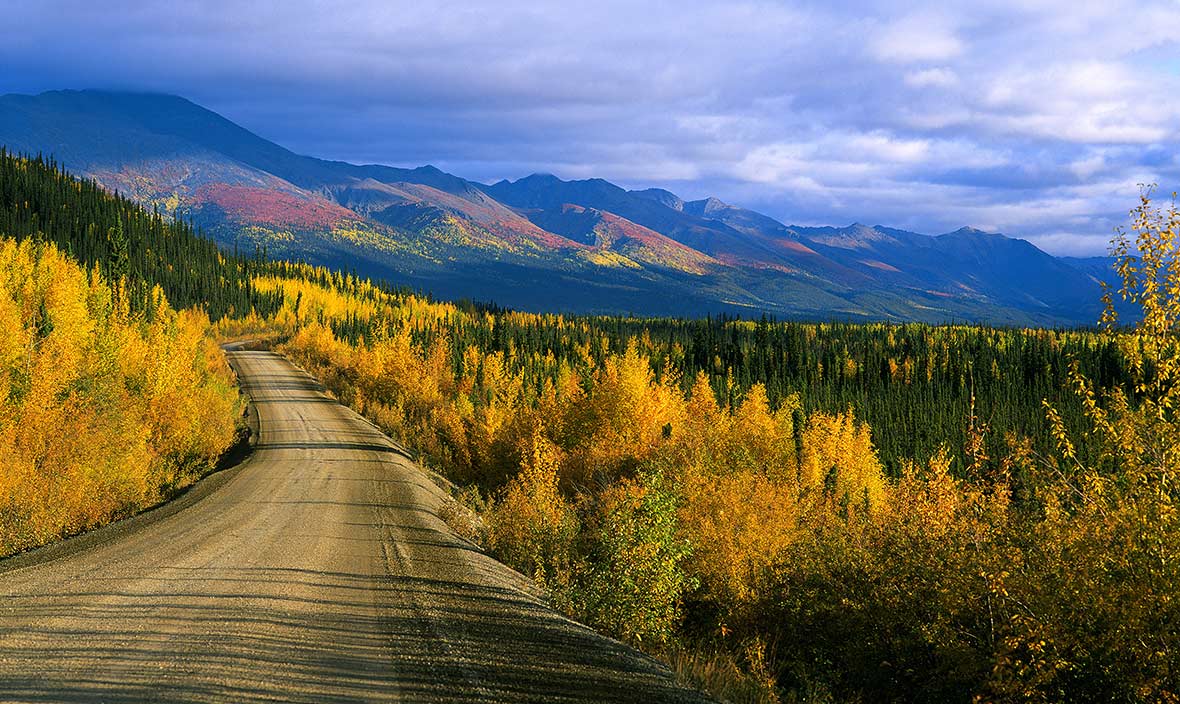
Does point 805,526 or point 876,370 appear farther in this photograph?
point 876,370

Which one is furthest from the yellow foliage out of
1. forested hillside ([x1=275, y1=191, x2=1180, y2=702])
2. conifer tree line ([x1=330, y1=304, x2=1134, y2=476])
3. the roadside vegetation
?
conifer tree line ([x1=330, y1=304, x2=1134, y2=476])

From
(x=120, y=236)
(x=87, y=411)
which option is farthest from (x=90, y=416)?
(x=120, y=236)

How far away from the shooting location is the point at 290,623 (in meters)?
13.8

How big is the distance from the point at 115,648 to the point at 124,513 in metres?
16.2

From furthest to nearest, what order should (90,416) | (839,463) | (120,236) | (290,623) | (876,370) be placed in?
(876,370) < (120,236) < (839,463) < (90,416) < (290,623)

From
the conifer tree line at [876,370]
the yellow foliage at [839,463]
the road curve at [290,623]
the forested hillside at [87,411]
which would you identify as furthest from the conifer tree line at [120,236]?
the road curve at [290,623]

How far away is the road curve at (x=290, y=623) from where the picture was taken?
11086 millimetres

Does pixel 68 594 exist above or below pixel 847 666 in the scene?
above

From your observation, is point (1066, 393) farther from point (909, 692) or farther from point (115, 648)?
point (115, 648)

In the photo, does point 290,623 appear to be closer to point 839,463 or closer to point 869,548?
point 869,548

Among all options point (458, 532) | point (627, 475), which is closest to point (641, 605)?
point (458, 532)

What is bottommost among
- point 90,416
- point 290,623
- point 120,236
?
point 290,623

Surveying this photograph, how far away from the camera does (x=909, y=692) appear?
18625mm

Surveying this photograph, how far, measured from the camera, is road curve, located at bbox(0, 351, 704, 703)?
11086 millimetres
